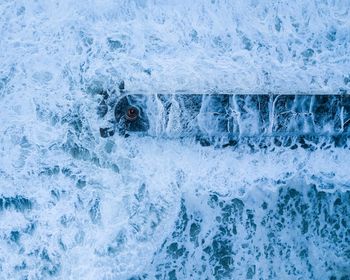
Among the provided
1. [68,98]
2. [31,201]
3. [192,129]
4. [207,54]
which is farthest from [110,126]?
[207,54]

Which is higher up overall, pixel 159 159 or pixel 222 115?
pixel 222 115

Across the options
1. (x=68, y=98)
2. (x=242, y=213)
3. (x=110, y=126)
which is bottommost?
(x=242, y=213)

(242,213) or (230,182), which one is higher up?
(230,182)

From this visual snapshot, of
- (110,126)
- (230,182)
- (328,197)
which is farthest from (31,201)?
(328,197)

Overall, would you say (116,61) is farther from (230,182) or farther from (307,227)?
(307,227)

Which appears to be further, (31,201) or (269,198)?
(269,198)

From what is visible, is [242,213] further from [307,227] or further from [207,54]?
→ [207,54]
